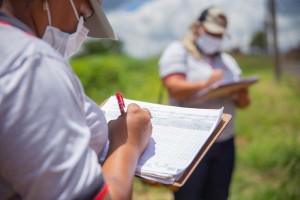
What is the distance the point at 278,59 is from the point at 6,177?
39.0ft

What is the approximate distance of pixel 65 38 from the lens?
3.60 ft

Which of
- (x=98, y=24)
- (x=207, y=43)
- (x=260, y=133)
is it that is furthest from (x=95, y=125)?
(x=260, y=133)

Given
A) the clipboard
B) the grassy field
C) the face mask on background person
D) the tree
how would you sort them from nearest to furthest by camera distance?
the face mask on background person → the clipboard → the grassy field → the tree

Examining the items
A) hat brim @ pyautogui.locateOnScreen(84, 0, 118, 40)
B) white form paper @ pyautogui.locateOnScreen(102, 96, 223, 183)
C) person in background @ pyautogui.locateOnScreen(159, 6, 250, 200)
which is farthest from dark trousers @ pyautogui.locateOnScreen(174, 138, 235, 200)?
hat brim @ pyautogui.locateOnScreen(84, 0, 118, 40)

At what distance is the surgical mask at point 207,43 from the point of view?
108 inches

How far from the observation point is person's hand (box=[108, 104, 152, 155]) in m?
1.03

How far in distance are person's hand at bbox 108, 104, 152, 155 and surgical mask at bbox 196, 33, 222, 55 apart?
5.65 ft

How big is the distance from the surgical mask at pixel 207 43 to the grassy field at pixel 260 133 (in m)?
1.34

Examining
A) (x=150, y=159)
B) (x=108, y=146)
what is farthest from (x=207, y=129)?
(x=108, y=146)

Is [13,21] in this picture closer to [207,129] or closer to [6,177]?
[6,177]

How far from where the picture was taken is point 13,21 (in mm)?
866

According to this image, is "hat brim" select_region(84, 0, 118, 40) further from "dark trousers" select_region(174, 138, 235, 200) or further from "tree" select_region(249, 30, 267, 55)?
"tree" select_region(249, 30, 267, 55)

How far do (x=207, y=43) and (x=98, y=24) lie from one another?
159cm

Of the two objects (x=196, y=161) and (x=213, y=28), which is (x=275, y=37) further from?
(x=196, y=161)
